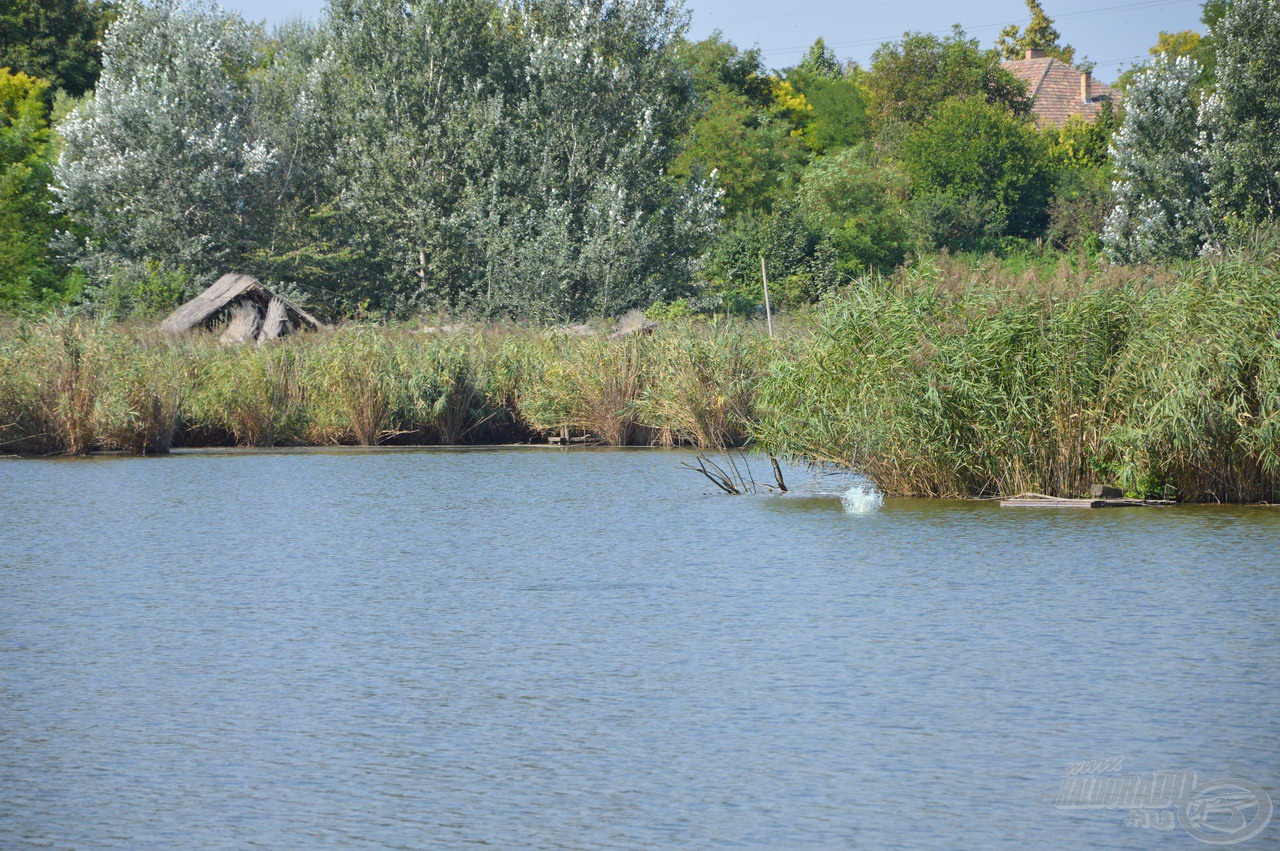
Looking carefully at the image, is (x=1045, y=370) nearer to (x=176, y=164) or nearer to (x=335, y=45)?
(x=176, y=164)

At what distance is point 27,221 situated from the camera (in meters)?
40.6

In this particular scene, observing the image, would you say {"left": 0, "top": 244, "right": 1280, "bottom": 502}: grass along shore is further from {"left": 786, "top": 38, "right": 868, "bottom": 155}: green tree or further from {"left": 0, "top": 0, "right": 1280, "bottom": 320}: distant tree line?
{"left": 786, "top": 38, "right": 868, "bottom": 155}: green tree

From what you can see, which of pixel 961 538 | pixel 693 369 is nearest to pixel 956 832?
pixel 961 538

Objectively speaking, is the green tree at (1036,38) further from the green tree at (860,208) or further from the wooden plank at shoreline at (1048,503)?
the wooden plank at shoreline at (1048,503)

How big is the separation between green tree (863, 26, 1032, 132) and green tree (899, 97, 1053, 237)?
285 inches

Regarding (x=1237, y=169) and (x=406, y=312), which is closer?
(x=1237, y=169)

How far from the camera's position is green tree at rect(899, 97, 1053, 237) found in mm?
59375

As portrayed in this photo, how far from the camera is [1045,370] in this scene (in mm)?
14609

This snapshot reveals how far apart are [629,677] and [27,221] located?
1472 inches

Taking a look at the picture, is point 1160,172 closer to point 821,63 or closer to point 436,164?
point 436,164

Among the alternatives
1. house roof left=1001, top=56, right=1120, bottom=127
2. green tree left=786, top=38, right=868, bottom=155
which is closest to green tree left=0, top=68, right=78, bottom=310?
green tree left=786, top=38, right=868, bottom=155

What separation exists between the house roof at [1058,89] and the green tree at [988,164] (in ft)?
60.5

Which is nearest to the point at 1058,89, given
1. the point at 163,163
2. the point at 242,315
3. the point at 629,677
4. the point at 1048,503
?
the point at 163,163

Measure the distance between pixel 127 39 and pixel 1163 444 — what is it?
34741 mm
